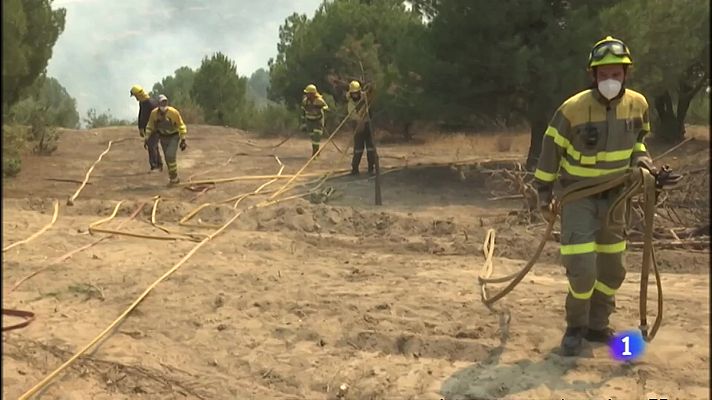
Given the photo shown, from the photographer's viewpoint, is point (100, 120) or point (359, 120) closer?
point (359, 120)

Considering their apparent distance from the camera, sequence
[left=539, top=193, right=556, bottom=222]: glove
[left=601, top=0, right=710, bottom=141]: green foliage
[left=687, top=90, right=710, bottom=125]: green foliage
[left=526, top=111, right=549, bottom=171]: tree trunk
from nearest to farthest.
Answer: [left=687, top=90, right=710, bottom=125]: green foliage < [left=539, top=193, right=556, bottom=222]: glove < [left=526, top=111, right=549, bottom=171]: tree trunk < [left=601, top=0, right=710, bottom=141]: green foliage

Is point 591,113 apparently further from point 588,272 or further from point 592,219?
point 588,272

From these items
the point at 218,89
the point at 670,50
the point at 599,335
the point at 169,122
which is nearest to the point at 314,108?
the point at 169,122

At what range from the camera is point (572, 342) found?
4465 mm

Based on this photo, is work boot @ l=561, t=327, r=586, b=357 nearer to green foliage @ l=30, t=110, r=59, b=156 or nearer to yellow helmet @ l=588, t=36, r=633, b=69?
yellow helmet @ l=588, t=36, r=633, b=69

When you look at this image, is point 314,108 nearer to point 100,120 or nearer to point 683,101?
point 683,101

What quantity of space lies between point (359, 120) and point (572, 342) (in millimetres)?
7746

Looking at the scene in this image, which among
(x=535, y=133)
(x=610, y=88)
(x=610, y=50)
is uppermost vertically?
(x=610, y=50)

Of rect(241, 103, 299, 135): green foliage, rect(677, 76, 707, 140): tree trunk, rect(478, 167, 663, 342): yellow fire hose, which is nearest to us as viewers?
rect(478, 167, 663, 342): yellow fire hose

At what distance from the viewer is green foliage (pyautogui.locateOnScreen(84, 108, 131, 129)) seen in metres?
29.3

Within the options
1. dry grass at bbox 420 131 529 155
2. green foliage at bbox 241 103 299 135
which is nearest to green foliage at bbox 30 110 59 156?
green foliage at bbox 241 103 299 135

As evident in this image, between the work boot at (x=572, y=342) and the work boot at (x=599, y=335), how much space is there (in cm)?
12

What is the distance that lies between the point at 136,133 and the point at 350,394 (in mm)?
19110

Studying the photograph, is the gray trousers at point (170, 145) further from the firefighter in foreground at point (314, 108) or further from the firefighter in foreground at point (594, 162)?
the firefighter in foreground at point (594, 162)
